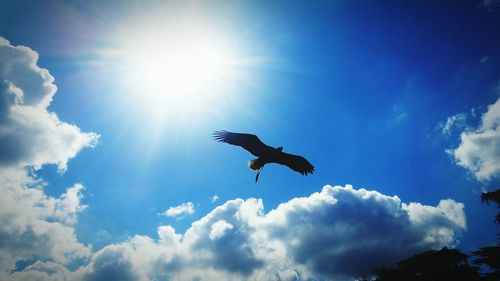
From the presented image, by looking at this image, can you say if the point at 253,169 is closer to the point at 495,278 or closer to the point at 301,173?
the point at 301,173

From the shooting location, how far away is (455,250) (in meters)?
22.7

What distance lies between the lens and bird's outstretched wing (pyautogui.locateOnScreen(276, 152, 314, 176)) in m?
14.0

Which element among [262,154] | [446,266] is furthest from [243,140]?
[446,266]

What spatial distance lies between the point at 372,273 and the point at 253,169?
24.3 metres

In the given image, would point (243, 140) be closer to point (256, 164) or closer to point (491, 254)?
point (256, 164)

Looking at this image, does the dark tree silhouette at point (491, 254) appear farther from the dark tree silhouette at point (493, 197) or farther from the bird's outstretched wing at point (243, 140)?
the bird's outstretched wing at point (243, 140)

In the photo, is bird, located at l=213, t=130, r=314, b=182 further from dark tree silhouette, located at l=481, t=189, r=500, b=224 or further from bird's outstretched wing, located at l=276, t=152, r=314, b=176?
dark tree silhouette, located at l=481, t=189, r=500, b=224

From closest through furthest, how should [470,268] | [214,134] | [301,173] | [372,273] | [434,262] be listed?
[214,134] < [301,173] < [470,268] < [434,262] < [372,273]

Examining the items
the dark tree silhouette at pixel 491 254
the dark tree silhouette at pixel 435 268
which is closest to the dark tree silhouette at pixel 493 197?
the dark tree silhouette at pixel 491 254

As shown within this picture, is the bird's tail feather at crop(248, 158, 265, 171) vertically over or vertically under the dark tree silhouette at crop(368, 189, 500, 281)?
over

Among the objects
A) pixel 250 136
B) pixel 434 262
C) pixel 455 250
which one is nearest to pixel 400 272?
pixel 434 262

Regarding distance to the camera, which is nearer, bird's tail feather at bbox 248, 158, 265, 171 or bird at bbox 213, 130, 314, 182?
bird at bbox 213, 130, 314, 182

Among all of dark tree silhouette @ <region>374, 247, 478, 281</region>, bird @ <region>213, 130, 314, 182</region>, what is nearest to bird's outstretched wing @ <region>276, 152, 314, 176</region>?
bird @ <region>213, 130, 314, 182</region>

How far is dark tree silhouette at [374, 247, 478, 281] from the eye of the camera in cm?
Answer: 2159
